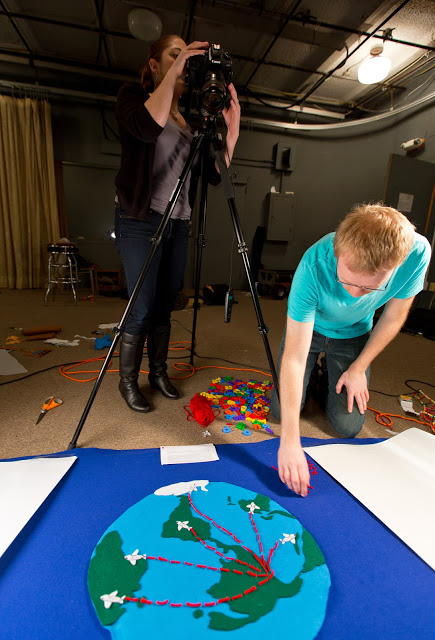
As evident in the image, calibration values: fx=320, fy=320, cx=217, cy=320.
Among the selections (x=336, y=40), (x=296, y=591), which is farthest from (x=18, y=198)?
(x=296, y=591)

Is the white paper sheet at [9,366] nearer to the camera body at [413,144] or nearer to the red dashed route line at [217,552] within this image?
the red dashed route line at [217,552]

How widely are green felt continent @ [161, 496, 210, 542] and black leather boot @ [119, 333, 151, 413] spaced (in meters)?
0.63

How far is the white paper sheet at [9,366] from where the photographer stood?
5.90 ft

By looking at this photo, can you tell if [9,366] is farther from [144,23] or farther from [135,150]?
[144,23]

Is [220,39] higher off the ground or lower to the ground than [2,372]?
higher

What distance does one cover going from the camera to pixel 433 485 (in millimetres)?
961

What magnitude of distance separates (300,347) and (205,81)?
93 centimetres

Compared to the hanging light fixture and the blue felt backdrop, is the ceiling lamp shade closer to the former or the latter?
the hanging light fixture

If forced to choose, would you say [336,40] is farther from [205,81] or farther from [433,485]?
[433,485]

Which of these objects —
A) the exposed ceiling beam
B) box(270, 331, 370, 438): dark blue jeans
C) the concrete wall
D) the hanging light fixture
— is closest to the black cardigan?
box(270, 331, 370, 438): dark blue jeans

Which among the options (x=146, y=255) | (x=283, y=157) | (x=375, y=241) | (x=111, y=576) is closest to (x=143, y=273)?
(x=146, y=255)

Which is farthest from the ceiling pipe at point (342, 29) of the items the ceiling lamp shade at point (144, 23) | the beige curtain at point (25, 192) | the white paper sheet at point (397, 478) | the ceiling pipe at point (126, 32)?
the white paper sheet at point (397, 478)

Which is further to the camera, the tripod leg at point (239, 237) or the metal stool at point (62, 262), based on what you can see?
the metal stool at point (62, 262)

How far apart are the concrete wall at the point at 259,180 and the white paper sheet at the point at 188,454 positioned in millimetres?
4179
